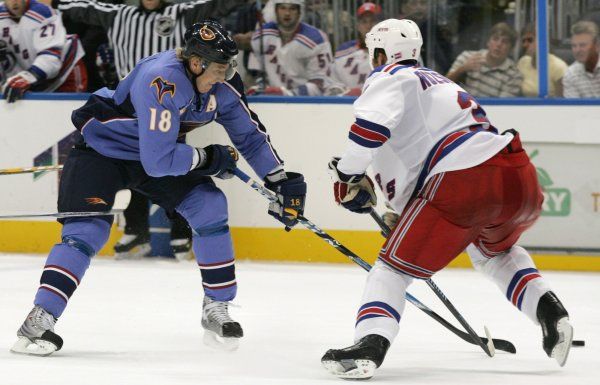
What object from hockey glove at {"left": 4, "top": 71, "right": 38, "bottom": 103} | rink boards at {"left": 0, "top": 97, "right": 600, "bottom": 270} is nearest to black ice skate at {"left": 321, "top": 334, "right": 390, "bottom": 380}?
rink boards at {"left": 0, "top": 97, "right": 600, "bottom": 270}

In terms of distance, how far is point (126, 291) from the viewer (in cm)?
468

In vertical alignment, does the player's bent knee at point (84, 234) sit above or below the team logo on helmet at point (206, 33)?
below

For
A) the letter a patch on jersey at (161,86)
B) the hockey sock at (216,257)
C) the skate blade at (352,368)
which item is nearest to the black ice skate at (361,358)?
the skate blade at (352,368)

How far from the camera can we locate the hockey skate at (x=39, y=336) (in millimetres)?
3277

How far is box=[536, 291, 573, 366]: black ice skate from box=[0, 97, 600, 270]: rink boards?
2.26 meters

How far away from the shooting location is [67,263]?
333 centimetres

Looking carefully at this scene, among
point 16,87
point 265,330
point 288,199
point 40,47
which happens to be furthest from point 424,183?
point 40,47

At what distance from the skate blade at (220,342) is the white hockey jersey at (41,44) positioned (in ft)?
8.44

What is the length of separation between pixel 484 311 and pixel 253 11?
209 cm

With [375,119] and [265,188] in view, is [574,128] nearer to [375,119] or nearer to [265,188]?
[265,188]

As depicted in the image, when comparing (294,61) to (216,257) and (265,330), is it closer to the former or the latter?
(265,330)

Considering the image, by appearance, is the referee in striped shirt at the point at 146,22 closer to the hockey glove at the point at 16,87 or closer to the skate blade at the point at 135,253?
the hockey glove at the point at 16,87

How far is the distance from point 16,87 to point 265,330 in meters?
2.41

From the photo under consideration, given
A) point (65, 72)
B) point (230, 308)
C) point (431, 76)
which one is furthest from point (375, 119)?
point (65, 72)
